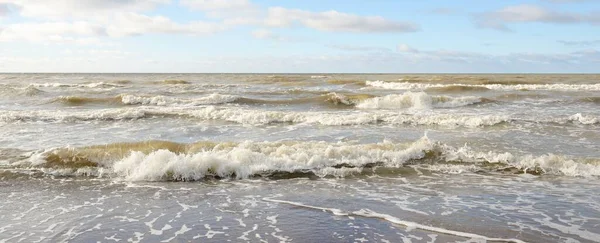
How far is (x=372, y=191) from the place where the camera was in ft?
26.3

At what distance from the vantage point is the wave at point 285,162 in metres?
9.18

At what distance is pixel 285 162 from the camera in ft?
31.7

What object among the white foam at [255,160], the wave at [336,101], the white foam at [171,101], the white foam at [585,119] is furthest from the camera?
the white foam at [171,101]

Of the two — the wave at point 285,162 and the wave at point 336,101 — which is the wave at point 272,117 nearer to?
the wave at point 336,101

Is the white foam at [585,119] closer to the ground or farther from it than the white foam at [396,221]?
farther from it

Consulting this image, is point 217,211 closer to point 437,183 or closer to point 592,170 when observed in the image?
point 437,183

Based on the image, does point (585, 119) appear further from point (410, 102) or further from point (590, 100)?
point (590, 100)

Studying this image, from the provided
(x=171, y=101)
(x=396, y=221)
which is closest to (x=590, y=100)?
(x=171, y=101)

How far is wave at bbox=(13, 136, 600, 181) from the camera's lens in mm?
9180

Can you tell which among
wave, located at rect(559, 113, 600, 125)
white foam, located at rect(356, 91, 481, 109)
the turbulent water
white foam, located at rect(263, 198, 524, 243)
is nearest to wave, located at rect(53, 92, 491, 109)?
white foam, located at rect(356, 91, 481, 109)

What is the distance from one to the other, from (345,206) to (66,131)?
466 inches

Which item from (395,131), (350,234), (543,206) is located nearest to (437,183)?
(543,206)

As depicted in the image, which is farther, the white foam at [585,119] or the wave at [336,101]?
the wave at [336,101]

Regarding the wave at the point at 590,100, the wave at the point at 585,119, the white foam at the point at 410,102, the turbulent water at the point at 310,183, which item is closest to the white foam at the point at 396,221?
the turbulent water at the point at 310,183
